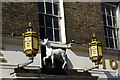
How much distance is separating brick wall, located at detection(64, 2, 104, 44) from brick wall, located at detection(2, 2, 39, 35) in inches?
56.8

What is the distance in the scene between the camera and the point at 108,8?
13.1 meters

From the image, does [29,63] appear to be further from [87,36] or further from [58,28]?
[87,36]

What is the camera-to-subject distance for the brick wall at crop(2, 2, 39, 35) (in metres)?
9.90

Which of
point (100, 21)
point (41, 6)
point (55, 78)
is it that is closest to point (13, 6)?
point (41, 6)

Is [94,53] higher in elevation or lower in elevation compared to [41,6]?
lower

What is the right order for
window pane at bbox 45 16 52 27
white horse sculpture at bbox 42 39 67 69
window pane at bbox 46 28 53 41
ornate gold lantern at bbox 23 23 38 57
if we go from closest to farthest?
1. ornate gold lantern at bbox 23 23 38 57
2. white horse sculpture at bbox 42 39 67 69
3. window pane at bbox 46 28 53 41
4. window pane at bbox 45 16 52 27

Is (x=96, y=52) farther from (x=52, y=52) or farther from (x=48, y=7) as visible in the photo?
(x=48, y=7)

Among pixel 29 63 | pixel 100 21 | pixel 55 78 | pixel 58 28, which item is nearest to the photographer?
pixel 29 63

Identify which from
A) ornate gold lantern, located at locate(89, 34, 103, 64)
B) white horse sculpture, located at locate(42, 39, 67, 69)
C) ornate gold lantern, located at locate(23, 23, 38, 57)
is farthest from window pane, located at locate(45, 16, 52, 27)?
ornate gold lantern, located at locate(23, 23, 38, 57)

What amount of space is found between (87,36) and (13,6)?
126 inches

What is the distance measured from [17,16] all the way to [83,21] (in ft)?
9.40

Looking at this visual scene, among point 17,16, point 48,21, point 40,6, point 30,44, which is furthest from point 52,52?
point 40,6

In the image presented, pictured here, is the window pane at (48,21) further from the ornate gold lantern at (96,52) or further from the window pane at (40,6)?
the ornate gold lantern at (96,52)

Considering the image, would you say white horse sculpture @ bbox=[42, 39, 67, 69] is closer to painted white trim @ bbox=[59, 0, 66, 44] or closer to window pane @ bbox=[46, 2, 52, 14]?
painted white trim @ bbox=[59, 0, 66, 44]
